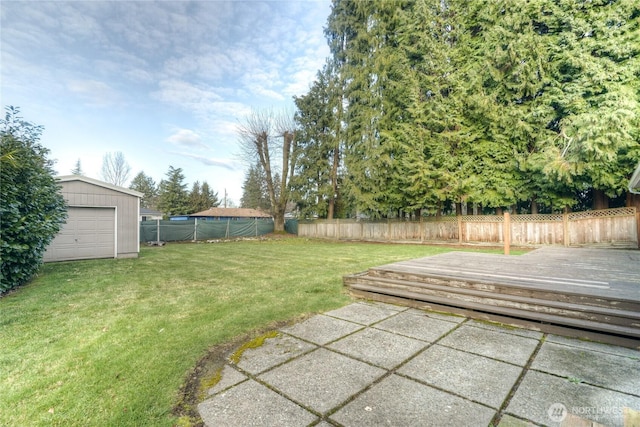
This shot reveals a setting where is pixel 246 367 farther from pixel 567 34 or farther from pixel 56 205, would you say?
pixel 567 34

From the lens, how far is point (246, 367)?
7.96 feet

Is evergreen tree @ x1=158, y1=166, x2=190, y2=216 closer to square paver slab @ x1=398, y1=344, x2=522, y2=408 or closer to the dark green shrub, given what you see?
the dark green shrub

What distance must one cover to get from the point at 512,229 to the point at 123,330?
43.8 feet

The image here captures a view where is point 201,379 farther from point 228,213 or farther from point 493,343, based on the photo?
point 228,213

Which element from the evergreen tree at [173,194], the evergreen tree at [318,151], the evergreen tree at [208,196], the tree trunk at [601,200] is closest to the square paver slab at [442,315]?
the tree trunk at [601,200]

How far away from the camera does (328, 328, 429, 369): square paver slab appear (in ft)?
8.19

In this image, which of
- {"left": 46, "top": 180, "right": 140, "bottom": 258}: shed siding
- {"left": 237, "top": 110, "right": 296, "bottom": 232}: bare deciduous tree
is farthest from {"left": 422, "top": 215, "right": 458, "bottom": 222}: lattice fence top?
{"left": 46, "top": 180, "right": 140, "bottom": 258}: shed siding

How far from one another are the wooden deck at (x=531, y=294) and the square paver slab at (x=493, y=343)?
438 mm

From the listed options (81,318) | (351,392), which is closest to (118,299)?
(81,318)

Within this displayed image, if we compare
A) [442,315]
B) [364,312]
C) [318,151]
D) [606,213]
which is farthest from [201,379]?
[318,151]

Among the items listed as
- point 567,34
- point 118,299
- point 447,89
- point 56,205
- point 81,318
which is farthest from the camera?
point 447,89

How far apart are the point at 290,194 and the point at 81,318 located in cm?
1444

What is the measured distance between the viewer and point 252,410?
1825 mm

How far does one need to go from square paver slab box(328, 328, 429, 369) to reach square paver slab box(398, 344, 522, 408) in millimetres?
122
